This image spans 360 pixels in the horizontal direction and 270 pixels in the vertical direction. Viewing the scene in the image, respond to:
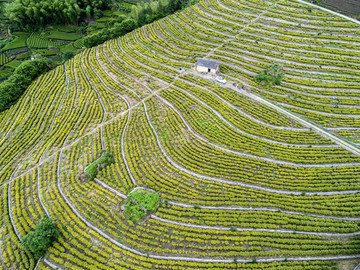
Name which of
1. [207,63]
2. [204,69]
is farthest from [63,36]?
[207,63]

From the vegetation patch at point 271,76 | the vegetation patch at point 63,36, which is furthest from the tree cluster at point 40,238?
the vegetation patch at point 63,36

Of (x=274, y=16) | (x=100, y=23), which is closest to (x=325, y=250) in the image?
(x=274, y=16)

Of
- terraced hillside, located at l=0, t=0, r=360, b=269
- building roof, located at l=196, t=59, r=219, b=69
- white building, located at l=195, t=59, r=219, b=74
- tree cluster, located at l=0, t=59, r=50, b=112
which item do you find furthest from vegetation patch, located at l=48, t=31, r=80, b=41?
white building, located at l=195, t=59, r=219, b=74

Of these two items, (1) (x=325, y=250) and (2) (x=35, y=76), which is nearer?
(1) (x=325, y=250)

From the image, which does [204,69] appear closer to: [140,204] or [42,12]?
[140,204]

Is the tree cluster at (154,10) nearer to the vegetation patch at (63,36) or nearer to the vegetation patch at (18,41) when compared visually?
the vegetation patch at (63,36)

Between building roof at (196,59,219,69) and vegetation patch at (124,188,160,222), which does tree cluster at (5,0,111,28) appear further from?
vegetation patch at (124,188,160,222)

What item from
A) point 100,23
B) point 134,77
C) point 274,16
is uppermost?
point 274,16

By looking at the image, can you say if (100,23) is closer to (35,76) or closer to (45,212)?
(35,76)
